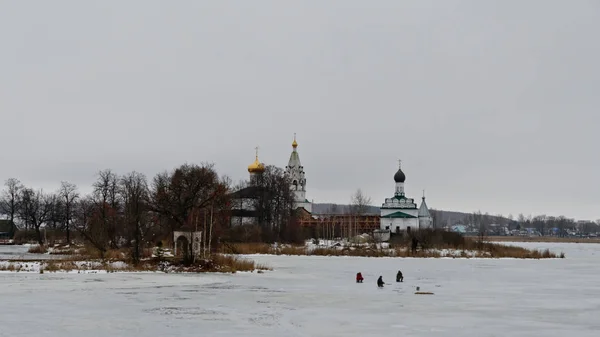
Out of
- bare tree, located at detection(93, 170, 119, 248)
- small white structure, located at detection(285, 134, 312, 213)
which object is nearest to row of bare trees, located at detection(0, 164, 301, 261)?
bare tree, located at detection(93, 170, 119, 248)

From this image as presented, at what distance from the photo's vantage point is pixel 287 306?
20906 mm

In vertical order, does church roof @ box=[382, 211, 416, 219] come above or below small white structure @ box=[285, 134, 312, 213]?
below

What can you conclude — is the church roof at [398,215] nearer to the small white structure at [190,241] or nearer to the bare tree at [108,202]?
the bare tree at [108,202]

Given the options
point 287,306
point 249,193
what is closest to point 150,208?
point 287,306

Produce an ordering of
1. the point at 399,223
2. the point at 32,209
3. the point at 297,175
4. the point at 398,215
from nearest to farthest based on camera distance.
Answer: the point at 32,209, the point at 398,215, the point at 399,223, the point at 297,175

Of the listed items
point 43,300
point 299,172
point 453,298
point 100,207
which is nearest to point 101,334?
point 43,300

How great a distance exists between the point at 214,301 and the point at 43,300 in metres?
4.80

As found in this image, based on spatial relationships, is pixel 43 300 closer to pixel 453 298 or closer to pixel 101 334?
pixel 101 334

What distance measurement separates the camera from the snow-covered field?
54.3 feet

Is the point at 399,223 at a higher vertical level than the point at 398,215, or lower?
lower

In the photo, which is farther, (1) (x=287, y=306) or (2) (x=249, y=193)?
(2) (x=249, y=193)

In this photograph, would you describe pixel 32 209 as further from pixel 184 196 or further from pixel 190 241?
pixel 190 241

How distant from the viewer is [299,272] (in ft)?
117

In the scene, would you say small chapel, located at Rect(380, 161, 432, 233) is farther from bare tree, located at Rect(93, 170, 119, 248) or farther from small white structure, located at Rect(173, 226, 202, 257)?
small white structure, located at Rect(173, 226, 202, 257)
